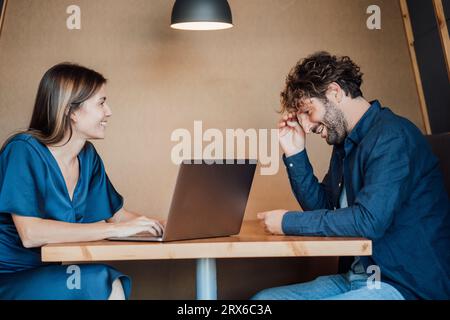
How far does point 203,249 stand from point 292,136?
0.92 metres

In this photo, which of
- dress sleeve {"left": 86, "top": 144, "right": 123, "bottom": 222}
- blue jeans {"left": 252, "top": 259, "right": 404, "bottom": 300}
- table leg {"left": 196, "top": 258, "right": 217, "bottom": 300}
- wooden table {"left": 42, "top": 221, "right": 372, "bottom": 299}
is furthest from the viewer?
dress sleeve {"left": 86, "top": 144, "right": 123, "bottom": 222}

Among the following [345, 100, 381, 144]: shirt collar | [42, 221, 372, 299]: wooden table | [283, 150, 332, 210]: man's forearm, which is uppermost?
[345, 100, 381, 144]: shirt collar

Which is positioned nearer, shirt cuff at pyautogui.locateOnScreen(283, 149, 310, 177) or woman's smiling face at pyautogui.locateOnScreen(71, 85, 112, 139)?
woman's smiling face at pyautogui.locateOnScreen(71, 85, 112, 139)

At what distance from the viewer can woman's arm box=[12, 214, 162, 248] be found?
83.3 inches

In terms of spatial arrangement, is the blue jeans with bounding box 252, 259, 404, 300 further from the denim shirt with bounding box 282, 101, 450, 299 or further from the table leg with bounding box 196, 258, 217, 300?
the table leg with bounding box 196, 258, 217, 300

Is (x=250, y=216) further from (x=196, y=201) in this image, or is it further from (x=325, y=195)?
(x=196, y=201)

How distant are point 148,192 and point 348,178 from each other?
1.55 metres

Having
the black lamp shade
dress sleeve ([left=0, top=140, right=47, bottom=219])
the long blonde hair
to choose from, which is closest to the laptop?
dress sleeve ([left=0, top=140, right=47, bottom=219])

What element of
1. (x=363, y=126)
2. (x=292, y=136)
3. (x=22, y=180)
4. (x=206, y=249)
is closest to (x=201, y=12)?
(x=292, y=136)

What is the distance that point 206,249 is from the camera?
6.43 feet

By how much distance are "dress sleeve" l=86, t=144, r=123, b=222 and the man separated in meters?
0.68

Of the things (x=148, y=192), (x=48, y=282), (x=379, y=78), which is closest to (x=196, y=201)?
(x=48, y=282)

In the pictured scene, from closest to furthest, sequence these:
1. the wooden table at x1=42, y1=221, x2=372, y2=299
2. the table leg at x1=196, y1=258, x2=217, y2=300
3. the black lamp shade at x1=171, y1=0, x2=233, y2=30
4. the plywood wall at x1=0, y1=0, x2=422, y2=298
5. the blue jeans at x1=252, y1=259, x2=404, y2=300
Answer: the wooden table at x1=42, y1=221, x2=372, y2=299
the table leg at x1=196, y1=258, x2=217, y2=300
the blue jeans at x1=252, y1=259, x2=404, y2=300
the black lamp shade at x1=171, y1=0, x2=233, y2=30
the plywood wall at x1=0, y1=0, x2=422, y2=298

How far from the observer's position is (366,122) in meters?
2.38
